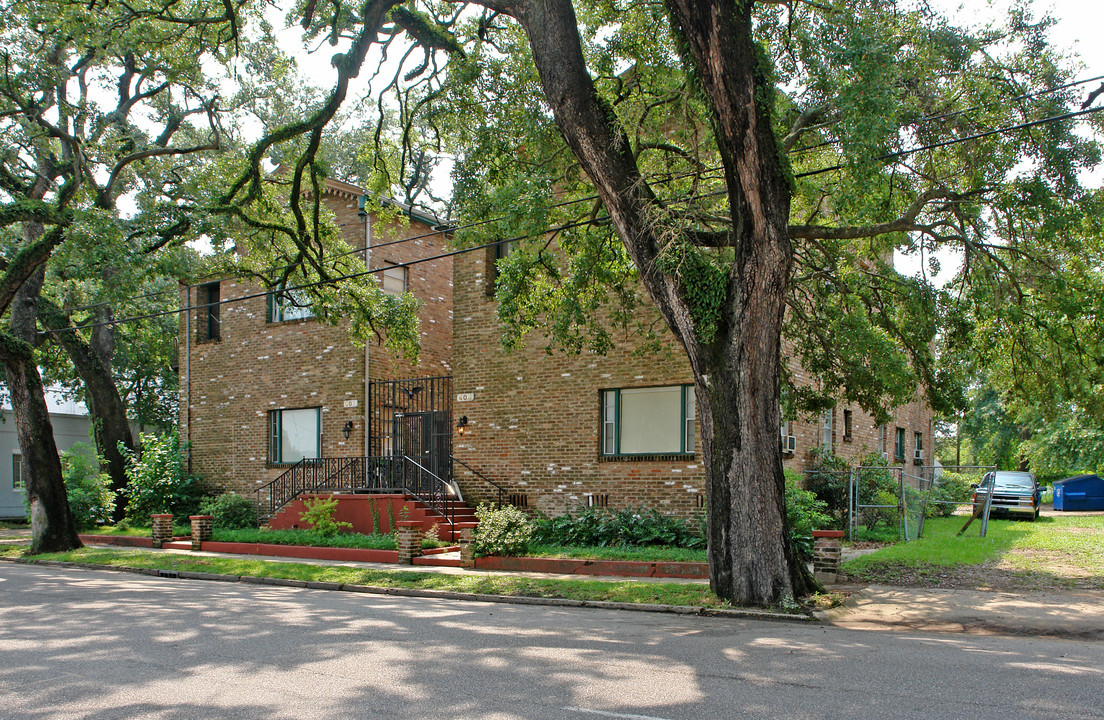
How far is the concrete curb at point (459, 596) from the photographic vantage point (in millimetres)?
10000

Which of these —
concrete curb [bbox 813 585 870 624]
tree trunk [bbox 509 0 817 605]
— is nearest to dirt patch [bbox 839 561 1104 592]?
concrete curb [bbox 813 585 870 624]

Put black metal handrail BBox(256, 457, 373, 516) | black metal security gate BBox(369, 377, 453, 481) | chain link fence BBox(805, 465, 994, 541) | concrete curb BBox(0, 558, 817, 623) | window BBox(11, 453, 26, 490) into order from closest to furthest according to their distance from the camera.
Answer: concrete curb BBox(0, 558, 817, 623) < chain link fence BBox(805, 465, 994, 541) < black metal security gate BBox(369, 377, 453, 481) < black metal handrail BBox(256, 457, 373, 516) < window BBox(11, 453, 26, 490)

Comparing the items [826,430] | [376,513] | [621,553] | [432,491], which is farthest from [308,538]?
[826,430]

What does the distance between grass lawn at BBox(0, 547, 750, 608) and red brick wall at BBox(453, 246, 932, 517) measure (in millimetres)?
3852

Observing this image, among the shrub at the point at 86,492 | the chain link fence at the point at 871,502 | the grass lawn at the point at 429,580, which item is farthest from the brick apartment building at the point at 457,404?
the grass lawn at the point at 429,580

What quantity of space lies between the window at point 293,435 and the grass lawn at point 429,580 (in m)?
4.72

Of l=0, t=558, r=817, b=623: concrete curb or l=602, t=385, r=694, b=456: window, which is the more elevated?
l=602, t=385, r=694, b=456: window

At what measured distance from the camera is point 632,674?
260 inches

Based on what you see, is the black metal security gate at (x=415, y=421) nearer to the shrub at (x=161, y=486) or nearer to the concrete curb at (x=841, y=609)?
the shrub at (x=161, y=486)

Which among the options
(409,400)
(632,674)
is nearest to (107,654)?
(632,674)

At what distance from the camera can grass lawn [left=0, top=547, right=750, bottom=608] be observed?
1128 cm

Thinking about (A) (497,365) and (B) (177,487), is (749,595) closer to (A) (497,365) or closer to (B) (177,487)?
(A) (497,365)

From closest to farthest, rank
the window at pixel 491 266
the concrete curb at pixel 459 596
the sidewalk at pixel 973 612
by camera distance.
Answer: the sidewalk at pixel 973 612 < the concrete curb at pixel 459 596 < the window at pixel 491 266

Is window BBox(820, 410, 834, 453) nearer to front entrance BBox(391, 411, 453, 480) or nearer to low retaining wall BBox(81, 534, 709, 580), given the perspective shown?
low retaining wall BBox(81, 534, 709, 580)
